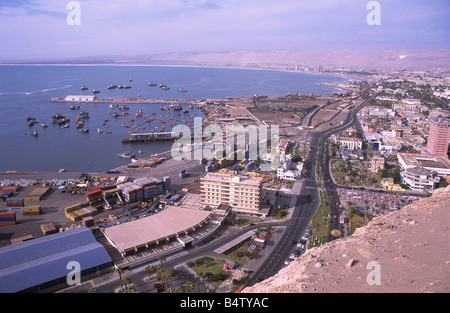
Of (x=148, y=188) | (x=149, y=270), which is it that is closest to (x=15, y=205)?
(x=148, y=188)

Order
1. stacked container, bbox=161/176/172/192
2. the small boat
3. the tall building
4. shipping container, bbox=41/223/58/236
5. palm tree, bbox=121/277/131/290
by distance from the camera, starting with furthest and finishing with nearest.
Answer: the small boat
the tall building
stacked container, bbox=161/176/172/192
shipping container, bbox=41/223/58/236
palm tree, bbox=121/277/131/290

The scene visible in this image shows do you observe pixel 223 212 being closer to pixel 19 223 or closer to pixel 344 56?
pixel 19 223

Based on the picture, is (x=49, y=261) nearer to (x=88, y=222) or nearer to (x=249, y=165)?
(x=88, y=222)

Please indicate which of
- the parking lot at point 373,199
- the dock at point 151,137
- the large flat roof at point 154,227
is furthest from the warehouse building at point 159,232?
the dock at point 151,137

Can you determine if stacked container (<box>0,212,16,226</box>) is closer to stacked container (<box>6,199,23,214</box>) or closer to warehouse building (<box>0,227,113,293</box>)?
stacked container (<box>6,199,23,214</box>)

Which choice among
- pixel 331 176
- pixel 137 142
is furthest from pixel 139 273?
pixel 137 142

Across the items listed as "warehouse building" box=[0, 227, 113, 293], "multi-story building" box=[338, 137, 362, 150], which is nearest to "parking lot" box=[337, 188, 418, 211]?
"multi-story building" box=[338, 137, 362, 150]
